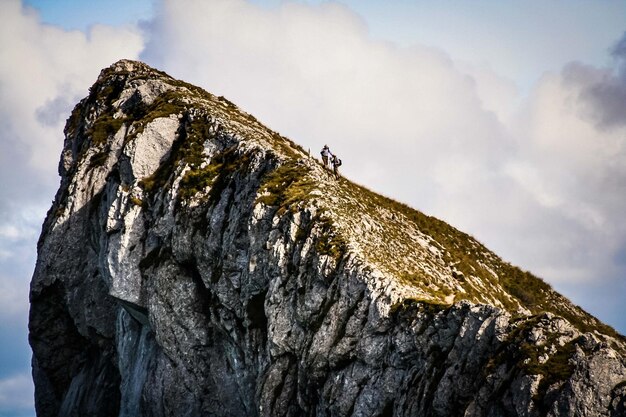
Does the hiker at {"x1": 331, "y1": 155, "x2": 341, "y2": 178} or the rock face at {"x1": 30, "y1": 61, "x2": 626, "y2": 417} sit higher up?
the hiker at {"x1": 331, "y1": 155, "x2": 341, "y2": 178}

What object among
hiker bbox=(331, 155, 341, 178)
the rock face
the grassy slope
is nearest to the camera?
the rock face

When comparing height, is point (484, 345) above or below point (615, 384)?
above

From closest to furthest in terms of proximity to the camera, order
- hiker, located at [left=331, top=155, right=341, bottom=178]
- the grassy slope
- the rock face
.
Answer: the rock face, the grassy slope, hiker, located at [left=331, top=155, right=341, bottom=178]

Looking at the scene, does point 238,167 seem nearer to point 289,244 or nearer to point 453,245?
point 289,244

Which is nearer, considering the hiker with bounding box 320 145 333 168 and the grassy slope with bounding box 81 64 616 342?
the grassy slope with bounding box 81 64 616 342

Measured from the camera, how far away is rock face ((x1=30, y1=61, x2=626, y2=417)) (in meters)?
35.2

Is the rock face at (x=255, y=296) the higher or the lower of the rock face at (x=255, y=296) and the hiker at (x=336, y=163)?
the lower

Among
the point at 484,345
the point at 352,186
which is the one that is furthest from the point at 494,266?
the point at 484,345

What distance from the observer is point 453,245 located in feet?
207

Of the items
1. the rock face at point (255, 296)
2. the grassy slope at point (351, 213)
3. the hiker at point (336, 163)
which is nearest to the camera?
the rock face at point (255, 296)

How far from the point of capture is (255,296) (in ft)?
168

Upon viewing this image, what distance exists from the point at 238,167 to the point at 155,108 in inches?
631

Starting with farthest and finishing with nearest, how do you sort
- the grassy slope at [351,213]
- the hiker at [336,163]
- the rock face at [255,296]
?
the hiker at [336,163]
the grassy slope at [351,213]
the rock face at [255,296]

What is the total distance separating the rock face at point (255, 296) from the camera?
35.2m
